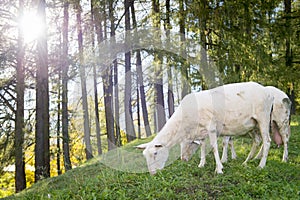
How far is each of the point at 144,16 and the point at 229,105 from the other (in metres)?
11.3

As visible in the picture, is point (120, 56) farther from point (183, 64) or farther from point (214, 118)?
point (214, 118)

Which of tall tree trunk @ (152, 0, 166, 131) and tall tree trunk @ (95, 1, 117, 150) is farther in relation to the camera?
tall tree trunk @ (95, 1, 117, 150)

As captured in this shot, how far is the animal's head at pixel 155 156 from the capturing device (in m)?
6.20

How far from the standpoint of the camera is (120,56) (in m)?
16.6

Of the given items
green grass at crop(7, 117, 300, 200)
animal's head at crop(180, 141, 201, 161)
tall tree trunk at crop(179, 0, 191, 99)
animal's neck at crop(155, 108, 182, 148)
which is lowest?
green grass at crop(7, 117, 300, 200)

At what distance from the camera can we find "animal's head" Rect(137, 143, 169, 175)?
6195 millimetres

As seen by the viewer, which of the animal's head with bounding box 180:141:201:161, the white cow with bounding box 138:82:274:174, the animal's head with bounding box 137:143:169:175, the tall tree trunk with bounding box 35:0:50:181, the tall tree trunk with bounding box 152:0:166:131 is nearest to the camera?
the animal's head with bounding box 137:143:169:175

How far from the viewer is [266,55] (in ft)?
38.2

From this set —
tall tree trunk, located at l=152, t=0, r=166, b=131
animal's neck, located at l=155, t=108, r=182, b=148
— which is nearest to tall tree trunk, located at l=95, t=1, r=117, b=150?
tall tree trunk, located at l=152, t=0, r=166, b=131

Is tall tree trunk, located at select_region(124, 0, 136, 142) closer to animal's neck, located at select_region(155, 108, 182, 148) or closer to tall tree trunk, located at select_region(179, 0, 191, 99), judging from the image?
tall tree trunk, located at select_region(179, 0, 191, 99)

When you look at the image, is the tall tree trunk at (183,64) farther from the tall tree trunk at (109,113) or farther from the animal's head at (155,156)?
the animal's head at (155,156)

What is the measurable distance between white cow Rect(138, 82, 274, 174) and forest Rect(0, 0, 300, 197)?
13.6ft

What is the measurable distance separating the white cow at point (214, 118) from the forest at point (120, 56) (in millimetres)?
4135

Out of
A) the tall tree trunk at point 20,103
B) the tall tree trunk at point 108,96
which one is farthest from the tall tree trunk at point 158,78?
the tall tree trunk at point 20,103
